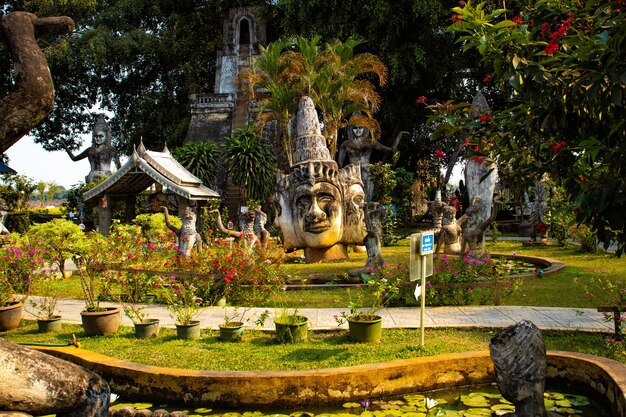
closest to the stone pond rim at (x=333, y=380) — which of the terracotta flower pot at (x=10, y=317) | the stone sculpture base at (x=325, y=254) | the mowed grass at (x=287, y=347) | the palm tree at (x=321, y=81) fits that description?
the mowed grass at (x=287, y=347)

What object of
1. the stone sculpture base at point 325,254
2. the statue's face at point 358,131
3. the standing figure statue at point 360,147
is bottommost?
the stone sculpture base at point 325,254

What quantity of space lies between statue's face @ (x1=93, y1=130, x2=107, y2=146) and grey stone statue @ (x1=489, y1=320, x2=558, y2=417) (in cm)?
2925

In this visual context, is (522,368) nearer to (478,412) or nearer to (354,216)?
(478,412)

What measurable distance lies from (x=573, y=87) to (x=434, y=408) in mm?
2860

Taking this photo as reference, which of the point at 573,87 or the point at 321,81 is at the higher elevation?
the point at 321,81

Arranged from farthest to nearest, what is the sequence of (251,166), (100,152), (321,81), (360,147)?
(100,152) < (360,147) < (251,166) < (321,81)

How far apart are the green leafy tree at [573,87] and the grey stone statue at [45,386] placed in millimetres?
3149

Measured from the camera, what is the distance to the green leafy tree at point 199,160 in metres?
23.3

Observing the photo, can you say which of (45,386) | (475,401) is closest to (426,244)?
(475,401)

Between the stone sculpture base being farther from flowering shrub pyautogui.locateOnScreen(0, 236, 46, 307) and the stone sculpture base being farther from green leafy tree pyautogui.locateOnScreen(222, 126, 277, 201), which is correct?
green leafy tree pyautogui.locateOnScreen(222, 126, 277, 201)

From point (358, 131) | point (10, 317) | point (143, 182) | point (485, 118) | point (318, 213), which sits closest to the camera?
point (485, 118)

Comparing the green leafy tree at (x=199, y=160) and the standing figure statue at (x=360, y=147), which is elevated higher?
the standing figure statue at (x=360, y=147)

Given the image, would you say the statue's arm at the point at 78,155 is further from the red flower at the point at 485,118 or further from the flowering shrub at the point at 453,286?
the red flower at the point at 485,118

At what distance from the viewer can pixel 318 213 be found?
40.3ft
